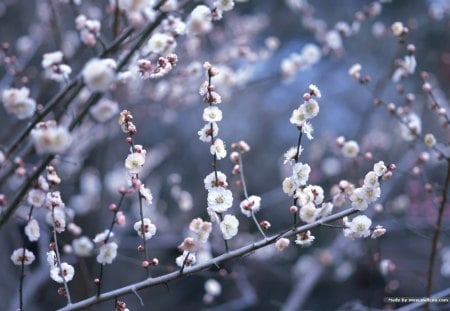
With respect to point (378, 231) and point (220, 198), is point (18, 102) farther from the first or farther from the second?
point (378, 231)

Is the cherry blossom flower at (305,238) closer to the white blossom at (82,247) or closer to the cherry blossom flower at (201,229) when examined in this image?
the cherry blossom flower at (201,229)

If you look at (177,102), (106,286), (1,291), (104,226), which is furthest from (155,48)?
(106,286)

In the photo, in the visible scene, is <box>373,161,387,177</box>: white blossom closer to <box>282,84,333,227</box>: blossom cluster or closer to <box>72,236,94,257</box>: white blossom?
<box>282,84,333,227</box>: blossom cluster

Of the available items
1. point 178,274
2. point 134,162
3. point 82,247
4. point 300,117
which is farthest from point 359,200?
point 82,247

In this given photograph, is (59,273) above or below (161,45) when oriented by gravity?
below

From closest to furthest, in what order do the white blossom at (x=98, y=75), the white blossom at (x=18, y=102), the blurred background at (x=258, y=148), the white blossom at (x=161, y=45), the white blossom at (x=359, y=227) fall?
the white blossom at (x=98, y=75) < the white blossom at (x=18, y=102) < the white blossom at (x=359, y=227) < the white blossom at (x=161, y=45) < the blurred background at (x=258, y=148)

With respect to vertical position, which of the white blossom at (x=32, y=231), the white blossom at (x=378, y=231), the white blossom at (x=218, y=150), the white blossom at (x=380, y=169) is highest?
the white blossom at (x=32, y=231)

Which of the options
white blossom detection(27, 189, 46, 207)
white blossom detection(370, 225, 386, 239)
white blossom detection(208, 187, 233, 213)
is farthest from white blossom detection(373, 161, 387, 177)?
white blossom detection(27, 189, 46, 207)

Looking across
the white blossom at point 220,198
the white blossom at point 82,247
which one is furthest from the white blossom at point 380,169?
the white blossom at point 82,247

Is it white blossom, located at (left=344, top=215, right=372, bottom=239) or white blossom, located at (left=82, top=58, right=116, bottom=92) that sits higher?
white blossom, located at (left=82, top=58, right=116, bottom=92)
